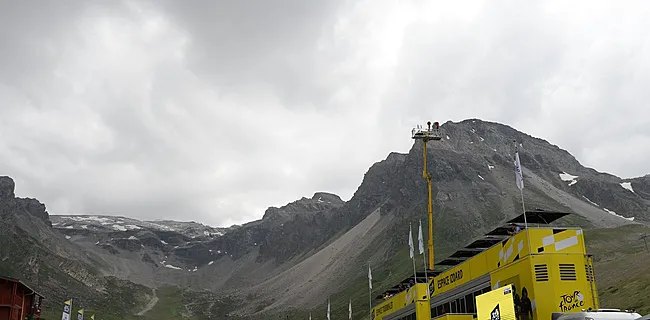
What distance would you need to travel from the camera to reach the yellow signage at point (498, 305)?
63.6ft

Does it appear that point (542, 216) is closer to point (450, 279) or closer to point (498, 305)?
point (450, 279)

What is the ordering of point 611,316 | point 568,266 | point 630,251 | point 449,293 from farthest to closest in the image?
1. point 630,251
2. point 449,293
3. point 568,266
4. point 611,316

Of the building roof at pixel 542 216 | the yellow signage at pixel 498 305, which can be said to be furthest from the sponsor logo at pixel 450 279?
the yellow signage at pixel 498 305

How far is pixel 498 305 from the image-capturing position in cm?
2016

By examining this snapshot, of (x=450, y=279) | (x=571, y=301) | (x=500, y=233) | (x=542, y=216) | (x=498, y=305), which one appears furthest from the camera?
(x=450, y=279)

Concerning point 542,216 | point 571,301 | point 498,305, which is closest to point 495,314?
point 498,305

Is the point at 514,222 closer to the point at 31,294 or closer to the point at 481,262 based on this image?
the point at 481,262

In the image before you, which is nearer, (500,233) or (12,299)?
(500,233)

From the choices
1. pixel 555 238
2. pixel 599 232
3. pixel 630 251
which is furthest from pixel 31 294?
pixel 599 232

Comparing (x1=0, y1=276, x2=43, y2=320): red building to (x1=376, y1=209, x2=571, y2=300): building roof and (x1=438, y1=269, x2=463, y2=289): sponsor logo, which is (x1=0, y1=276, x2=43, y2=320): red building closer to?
(x1=438, y1=269, x2=463, y2=289): sponsor logo

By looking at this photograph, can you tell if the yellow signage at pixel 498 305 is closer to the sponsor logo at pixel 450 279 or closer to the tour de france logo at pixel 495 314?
the tour de france logo at pixel 495 314

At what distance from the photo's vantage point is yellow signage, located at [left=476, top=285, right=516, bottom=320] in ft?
63.6

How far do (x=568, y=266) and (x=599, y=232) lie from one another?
163 metres

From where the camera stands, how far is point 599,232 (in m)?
169
